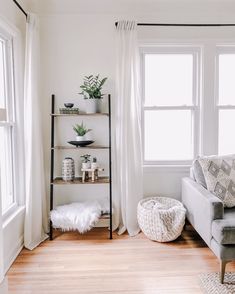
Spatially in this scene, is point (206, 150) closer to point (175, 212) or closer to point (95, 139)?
point (175, 212)

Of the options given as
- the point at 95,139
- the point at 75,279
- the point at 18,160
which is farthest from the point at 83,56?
A: the point at 75,279

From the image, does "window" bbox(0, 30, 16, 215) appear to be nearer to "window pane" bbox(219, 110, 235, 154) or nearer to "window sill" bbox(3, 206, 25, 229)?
"window sill" bbox(3, 206, 25, 229)

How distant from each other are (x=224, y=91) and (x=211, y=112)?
0.33 meters

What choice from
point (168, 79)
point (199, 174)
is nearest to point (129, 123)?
point (168, 79)

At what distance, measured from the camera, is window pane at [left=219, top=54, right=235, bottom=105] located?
11.4ft

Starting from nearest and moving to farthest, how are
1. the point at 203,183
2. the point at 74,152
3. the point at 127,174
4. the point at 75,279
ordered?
the point at 75,279
the point at 203,183
the point at 127,174
the point at 74,152

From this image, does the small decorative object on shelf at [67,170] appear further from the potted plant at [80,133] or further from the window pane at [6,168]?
the window pane at [6,168]

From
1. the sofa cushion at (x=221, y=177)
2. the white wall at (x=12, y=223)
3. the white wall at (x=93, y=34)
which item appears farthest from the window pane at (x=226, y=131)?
the white wall at (x=12, y=223)

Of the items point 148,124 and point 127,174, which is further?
point 148,124

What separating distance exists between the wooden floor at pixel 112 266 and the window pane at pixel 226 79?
1.71 meters

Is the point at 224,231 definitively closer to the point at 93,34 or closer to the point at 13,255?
the point at 13,255

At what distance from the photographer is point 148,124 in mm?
3525

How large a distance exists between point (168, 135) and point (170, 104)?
1.26 ft

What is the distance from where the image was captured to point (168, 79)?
138 inches
